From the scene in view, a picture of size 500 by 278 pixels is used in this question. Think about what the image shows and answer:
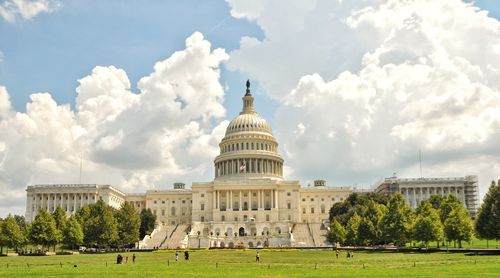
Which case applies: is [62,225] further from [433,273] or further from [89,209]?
[433,273]

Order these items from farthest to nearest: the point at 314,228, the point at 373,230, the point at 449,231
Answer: the point at 314,228 < the point at 373,230 < the point at 449,231

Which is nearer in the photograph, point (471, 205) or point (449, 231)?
point (449, 231)

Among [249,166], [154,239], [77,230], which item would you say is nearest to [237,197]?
[249,166]

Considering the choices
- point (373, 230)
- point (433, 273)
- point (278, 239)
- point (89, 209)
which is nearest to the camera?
point (433, 273)

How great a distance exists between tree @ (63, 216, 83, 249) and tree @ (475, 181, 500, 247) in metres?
65.3

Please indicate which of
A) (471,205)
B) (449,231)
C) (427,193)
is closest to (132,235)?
(449,231)

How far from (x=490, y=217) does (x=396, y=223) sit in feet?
54.8

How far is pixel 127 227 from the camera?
115m

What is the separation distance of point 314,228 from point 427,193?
4869cm

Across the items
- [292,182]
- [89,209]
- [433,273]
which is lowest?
[433,273]

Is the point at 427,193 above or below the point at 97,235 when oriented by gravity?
above

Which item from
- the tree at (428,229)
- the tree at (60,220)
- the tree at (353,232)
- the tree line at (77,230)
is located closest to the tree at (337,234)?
the tree at (353,232)

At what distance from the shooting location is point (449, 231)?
79.8 meters

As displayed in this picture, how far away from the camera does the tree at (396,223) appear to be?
3354 inches
